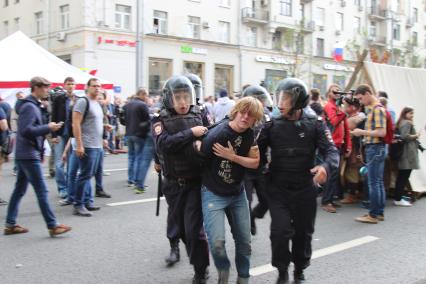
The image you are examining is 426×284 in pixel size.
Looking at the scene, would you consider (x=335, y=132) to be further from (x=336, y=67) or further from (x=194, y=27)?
(x=336, y=67)

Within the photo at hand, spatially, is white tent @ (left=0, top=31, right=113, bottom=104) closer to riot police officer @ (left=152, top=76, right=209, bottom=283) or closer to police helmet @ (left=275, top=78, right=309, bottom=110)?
riot police officer @ (left=152, top=76, right=209, bottom=283)

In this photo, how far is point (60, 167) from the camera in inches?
326

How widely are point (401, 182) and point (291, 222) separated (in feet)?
14.8

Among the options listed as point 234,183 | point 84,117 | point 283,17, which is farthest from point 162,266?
point 283,17

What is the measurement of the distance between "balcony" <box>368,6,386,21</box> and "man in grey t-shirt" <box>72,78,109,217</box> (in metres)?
43.0

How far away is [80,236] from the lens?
5.92 metres

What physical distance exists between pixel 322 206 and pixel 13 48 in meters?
12.0

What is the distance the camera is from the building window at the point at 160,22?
3041 centimetres

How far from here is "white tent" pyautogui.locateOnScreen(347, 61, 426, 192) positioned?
28.9ft

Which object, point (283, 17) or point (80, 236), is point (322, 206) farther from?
point (283, 17)

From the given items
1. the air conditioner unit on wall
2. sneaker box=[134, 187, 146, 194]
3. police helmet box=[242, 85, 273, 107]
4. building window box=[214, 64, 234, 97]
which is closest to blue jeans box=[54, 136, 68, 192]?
sneaker box=[134, 187, 146, 194]

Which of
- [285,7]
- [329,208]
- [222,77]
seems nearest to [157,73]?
[222,77]

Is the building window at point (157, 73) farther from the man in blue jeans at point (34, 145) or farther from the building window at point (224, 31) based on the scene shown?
the man in blue jeans at point (34, 145)

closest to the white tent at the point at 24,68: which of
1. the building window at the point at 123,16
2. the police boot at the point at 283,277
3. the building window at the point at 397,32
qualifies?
the police boot at the point at 283,277
